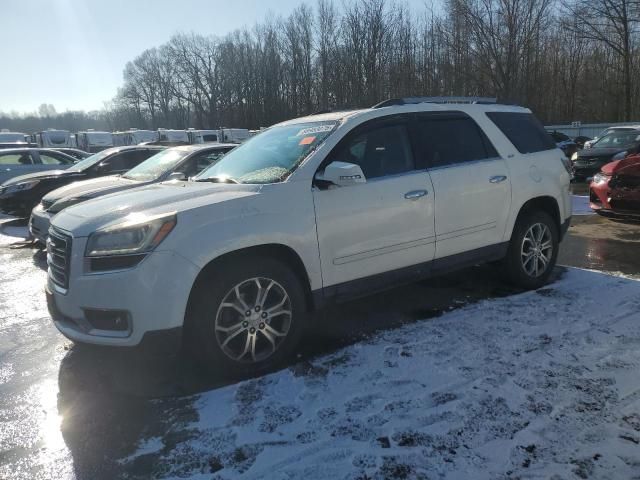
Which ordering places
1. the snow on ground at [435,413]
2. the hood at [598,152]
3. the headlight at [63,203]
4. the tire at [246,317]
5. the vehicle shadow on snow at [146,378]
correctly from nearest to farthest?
the snow on ground at [435,413] → the vehicle shadow on snow at [146,378] → the tire at [246,317] → the headlight at [63,203] → the hood at [598,152]

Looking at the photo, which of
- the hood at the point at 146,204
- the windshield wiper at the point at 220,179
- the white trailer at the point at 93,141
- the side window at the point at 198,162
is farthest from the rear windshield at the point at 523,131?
the white trailer at the point at 93,141

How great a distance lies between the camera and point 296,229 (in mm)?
3611

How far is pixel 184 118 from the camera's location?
93.2 metres

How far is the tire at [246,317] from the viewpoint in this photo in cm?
330

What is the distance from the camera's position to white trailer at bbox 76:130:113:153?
33781 mm

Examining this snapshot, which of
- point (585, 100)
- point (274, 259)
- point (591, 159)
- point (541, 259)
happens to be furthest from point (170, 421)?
point (585, 100)

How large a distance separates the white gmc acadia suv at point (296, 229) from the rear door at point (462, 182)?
0.01m

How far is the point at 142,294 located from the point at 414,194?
2325 mm

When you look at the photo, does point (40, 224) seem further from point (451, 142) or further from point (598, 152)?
point (598, 152)

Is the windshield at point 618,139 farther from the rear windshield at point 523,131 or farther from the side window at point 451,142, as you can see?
the side window at point 451,142

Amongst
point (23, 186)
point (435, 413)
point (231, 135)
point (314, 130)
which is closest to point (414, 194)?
point (314, 130)

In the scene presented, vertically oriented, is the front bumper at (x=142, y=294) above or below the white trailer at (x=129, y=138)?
below

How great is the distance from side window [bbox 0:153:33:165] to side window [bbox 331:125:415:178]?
13997 millimetres

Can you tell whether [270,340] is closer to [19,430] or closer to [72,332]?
[72,332]
